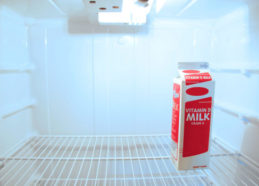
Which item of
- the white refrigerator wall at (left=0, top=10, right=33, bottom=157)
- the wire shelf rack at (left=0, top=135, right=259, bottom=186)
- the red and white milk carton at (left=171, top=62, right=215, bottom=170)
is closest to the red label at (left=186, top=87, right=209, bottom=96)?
the red and white milk carton at (left=171, top=62, right=215, bottom=170)

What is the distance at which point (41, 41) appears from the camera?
1.00 m

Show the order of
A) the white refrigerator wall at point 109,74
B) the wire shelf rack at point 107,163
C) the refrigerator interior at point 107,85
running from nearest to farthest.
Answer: the wire shelf rack at point 107,163 → the refrigerator interior at point 107,85 → the white refrigerator wall at point 109,74

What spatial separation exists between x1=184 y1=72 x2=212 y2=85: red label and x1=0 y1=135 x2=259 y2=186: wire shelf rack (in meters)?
0.38

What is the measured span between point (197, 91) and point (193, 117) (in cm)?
9

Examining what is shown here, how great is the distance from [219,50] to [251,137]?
1.59 ft

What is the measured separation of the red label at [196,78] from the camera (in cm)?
59

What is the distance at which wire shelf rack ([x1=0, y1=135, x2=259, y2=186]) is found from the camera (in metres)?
0.79

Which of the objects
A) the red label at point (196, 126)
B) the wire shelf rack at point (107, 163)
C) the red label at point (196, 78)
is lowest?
the wire shelf rack at point (107, 163)

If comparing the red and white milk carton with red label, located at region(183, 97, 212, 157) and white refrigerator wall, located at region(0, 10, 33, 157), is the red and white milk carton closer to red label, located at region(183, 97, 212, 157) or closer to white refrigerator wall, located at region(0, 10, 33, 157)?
red label, located at region(183, 97, 212, 157)

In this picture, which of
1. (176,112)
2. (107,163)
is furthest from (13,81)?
(176,112)

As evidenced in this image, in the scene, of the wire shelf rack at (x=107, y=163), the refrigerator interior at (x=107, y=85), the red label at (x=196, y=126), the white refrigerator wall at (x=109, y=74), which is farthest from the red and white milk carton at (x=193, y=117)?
the white refrigerator wall at (x=109, y=74)

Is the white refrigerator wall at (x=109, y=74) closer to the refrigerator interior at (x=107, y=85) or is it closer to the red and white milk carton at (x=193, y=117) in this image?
the refrigerator interior at (x=107, y=85)

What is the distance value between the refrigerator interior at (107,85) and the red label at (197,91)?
0.36 meters

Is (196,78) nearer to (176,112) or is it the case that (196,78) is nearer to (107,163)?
(176,112)
